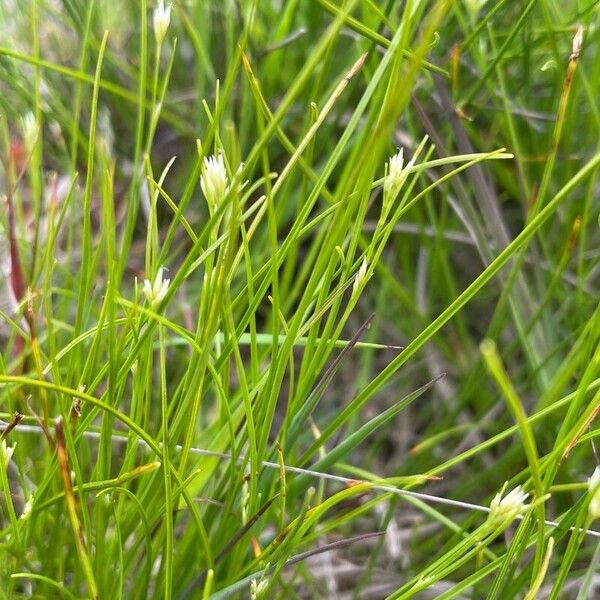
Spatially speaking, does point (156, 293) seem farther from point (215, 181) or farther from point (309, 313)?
point (309, 313)

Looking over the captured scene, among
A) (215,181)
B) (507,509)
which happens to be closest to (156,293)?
(215,181)

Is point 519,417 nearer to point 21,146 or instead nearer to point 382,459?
point 382,459

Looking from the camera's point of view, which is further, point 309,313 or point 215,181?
point 309,313

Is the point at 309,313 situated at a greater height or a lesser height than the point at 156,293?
lesser

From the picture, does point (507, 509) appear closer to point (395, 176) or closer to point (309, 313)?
point (395, 176)

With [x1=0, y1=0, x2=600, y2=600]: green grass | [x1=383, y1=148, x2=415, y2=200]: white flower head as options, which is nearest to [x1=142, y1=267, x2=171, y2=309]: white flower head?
[x1=0, y1=0, x2=600, y2=600]: green grass

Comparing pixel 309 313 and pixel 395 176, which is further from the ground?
pixel 395 176

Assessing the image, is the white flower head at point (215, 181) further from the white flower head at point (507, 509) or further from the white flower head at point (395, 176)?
the white flower head at point (507, 509)

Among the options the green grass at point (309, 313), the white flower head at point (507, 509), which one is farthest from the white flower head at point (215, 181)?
the white flower head at point (507, 509)
